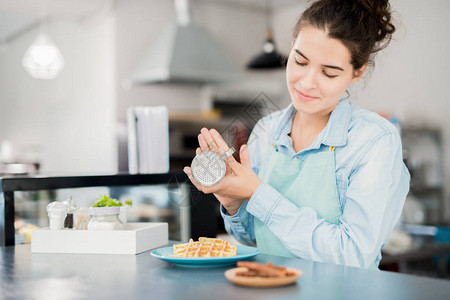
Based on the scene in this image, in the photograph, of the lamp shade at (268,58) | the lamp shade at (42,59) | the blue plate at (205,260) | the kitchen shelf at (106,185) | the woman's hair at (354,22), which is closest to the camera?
the blue plate at (205,260)

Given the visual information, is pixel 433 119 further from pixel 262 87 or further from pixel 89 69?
pixel 89 69

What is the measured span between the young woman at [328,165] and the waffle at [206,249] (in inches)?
5.8

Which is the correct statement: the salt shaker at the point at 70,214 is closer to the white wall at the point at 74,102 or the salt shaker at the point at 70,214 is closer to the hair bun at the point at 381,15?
the hair bun at the point at 381,15

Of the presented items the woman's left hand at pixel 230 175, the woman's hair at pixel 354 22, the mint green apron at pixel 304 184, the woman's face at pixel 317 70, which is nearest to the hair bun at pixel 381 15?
the woman's hair at pixel 354 22

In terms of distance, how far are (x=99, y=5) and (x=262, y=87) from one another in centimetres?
220

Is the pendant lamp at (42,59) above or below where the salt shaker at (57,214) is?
above

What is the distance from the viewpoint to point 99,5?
5.48m

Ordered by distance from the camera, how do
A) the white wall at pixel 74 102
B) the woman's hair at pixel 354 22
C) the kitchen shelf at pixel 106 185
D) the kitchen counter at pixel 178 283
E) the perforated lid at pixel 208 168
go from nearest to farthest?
the kitchen counter at pixel 178 283 < the perforated lid at pixel 208 168 < the woman's hair at pixel 354 22 < the kitchen shelf at pixel 106 185 < the white wall at pixel 74 102

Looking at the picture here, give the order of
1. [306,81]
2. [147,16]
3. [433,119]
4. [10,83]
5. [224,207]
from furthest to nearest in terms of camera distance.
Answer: [10,83] < [147,16] < [433,119] < [224,207] < [306,81]

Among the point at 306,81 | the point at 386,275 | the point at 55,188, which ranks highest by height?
the point at 306,81

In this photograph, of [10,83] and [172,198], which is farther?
[10,83]

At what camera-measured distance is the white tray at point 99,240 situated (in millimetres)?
1373

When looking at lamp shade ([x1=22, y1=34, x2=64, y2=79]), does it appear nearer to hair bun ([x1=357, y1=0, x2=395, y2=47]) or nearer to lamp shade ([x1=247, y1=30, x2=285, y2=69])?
lamp shade ([x1=247, y1=30, x2=285, y2=69])

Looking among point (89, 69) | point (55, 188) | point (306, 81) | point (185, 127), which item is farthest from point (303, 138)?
point (89, 69)
